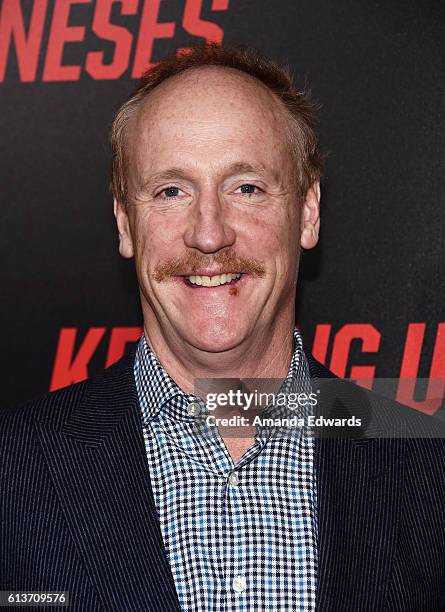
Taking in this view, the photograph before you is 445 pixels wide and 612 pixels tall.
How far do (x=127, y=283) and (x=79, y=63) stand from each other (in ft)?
2.77

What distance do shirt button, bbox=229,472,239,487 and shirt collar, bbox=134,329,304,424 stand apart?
188 millimetres

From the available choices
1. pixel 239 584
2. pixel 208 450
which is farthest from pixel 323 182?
pixel 239 584

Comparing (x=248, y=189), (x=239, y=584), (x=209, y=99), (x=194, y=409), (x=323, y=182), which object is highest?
(x=323, y=182)

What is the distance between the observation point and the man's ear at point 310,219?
2.47 m

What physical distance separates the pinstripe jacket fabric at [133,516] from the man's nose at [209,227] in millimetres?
459

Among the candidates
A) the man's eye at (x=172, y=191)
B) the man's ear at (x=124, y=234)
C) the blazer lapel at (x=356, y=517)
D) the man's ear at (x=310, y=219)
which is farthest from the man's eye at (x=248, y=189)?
the blazer lapel at (x=356, y=517)

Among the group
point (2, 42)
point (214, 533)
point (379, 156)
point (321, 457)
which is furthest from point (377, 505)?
point (2, 42)

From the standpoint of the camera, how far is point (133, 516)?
78.1 inches

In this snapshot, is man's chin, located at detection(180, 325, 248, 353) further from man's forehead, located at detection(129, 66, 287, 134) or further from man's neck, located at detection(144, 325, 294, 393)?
man's forehead, located at detection(129, 66, 287, 134)

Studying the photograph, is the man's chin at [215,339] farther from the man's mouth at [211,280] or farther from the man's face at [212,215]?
the man's mouth at [211,280]

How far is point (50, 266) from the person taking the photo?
10.5ft

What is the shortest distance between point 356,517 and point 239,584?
13.2 inches

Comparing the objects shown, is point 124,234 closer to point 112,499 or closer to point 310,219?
point 310,219

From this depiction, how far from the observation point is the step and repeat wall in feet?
10.2
